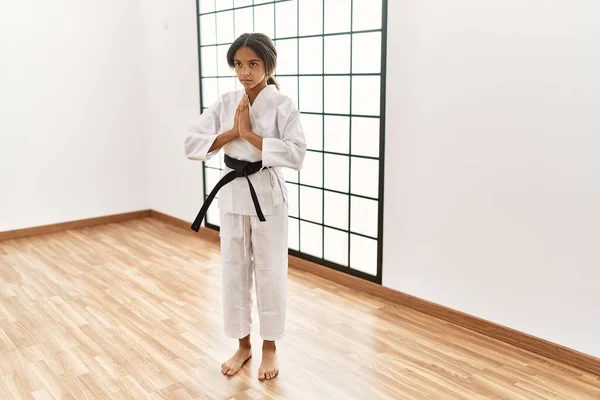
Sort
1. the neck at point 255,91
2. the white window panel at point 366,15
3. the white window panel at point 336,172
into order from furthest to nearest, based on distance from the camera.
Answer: the white window panel at point 336,172 < the white window panel at point 366,15 < the neck at point 255,91

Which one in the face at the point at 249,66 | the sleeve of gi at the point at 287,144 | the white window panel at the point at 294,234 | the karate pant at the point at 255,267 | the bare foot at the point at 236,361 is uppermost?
the face at the point at 249,66

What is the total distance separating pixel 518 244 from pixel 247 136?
1.36m

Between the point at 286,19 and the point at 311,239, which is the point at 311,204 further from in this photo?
the point at 286,19

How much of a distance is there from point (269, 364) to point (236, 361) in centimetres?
15

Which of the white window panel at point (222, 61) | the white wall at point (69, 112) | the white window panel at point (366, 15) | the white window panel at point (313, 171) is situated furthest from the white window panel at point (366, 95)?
the white wall at point (69, 112)

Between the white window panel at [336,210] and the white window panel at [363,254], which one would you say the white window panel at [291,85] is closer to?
the white window panel at [336,210]

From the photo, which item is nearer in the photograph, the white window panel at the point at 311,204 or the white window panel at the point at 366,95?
the white window panel at the point at 366,95

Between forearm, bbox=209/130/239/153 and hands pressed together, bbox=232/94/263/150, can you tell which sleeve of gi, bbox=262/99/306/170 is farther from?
forearm, bbox=209/130/239/153

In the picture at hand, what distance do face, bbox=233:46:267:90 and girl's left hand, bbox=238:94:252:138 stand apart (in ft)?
0.25

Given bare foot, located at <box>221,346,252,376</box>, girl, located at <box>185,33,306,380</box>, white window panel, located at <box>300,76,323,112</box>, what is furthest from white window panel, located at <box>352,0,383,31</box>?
bare foot, located at <box>221,346,252,376</box>

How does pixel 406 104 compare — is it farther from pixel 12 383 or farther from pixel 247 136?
pixel 12 383

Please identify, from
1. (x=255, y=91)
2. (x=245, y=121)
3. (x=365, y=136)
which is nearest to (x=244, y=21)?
(x=365, y=136)

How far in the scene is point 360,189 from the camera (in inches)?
139

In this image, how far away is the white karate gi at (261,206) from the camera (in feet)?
7.65
